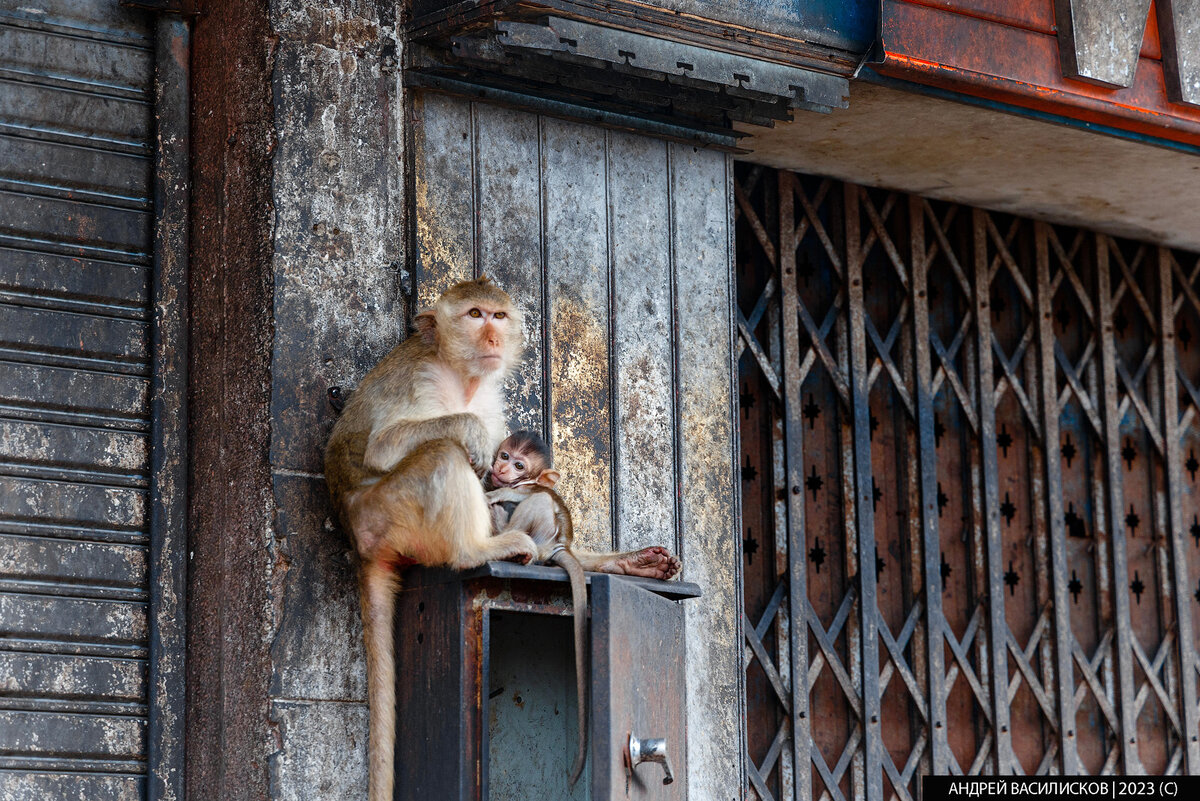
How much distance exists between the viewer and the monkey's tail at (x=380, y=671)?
472 centimetres

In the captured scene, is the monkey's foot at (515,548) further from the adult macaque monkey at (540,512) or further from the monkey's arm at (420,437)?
the monkey's arm at (420,437)

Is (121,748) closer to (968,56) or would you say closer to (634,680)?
(634,680)

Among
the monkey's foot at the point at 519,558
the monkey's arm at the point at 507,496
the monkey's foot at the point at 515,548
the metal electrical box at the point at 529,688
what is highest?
the monkey's arm at the point at 507,496

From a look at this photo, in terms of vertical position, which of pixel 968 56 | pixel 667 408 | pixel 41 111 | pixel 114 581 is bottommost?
pixel 114 581

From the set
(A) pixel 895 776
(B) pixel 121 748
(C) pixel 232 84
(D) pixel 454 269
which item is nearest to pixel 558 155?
(D) pixel 454 269

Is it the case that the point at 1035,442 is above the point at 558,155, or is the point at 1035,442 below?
below

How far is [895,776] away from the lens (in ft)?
23.1

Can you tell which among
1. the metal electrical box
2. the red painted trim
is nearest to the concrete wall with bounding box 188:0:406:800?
the metal electrical box

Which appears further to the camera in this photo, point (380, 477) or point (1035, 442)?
point (1035, 442)

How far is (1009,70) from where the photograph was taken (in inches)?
239

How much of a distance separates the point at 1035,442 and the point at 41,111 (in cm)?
480

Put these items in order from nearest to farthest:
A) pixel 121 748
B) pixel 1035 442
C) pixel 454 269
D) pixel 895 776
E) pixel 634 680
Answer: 1. pixel 634 680
2. pixel 121 748
3. pixel 454 269
4. pixel 895 776
5. pixel 1035 442

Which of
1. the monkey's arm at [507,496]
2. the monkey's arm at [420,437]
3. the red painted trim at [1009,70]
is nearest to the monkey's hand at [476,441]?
the monkey's arm at [420,437]

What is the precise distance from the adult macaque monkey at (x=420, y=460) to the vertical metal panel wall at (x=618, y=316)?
487mm
